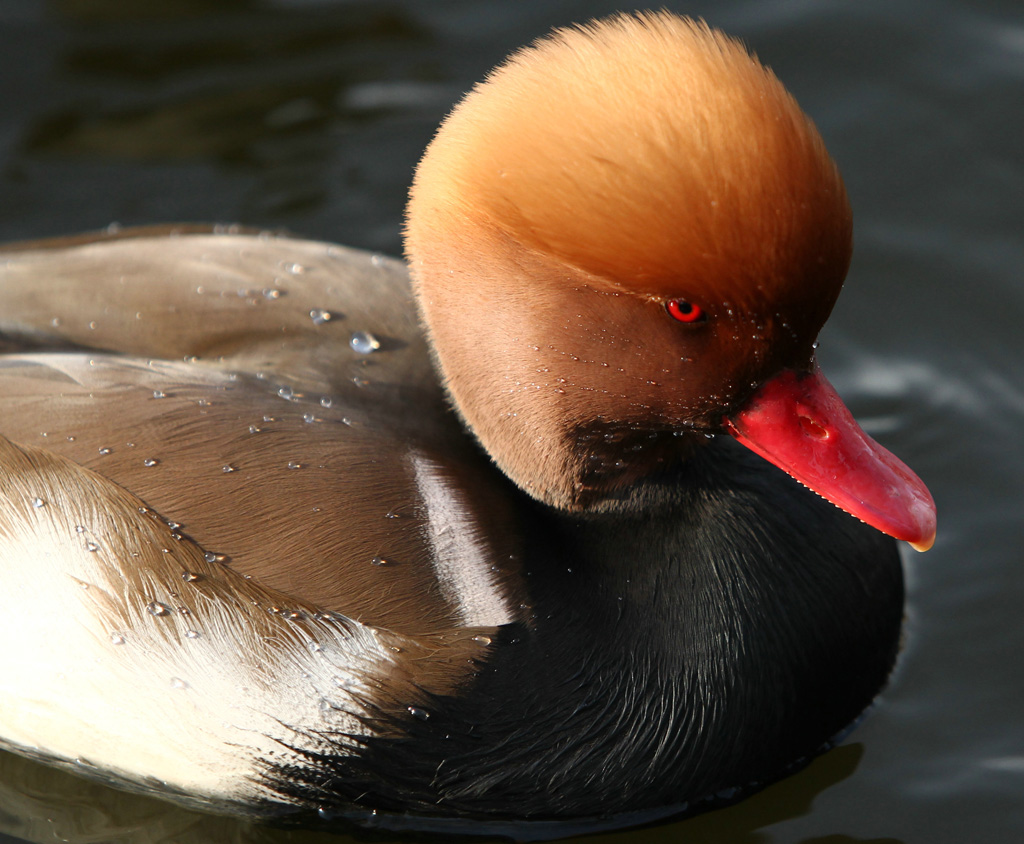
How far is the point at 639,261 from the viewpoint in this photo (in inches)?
90.8

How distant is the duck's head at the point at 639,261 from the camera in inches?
88.7

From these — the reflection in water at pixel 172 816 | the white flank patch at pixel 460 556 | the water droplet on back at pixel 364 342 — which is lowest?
the reflection in water at pixel 172 816

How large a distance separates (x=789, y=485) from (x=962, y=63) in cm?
251

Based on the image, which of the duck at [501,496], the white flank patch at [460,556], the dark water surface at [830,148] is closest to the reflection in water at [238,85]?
the dark water surface at [830,148]

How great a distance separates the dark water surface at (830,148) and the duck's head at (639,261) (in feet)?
3.67

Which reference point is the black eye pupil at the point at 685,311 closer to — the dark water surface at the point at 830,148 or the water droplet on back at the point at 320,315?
the water droplet on back at the point at 320,315

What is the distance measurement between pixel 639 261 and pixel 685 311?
147mm

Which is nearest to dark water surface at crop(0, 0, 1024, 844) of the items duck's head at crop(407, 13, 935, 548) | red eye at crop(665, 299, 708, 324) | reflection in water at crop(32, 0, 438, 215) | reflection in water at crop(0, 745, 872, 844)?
reflection in water at crop(32, 0, 438, 215)

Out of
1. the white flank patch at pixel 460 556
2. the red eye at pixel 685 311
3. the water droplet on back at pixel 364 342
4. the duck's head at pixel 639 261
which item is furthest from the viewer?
the water droplet on back at pixel 364 342

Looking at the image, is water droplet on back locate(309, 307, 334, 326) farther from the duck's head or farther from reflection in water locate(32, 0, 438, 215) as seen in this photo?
reflection in water locate(32, 0, 438, 215)

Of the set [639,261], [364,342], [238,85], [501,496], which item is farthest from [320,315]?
[238,85]

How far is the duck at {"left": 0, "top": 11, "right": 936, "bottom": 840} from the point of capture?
2309 mm

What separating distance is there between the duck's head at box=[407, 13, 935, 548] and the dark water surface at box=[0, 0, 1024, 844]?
44.1 inches

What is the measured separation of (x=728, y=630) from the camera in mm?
2836
